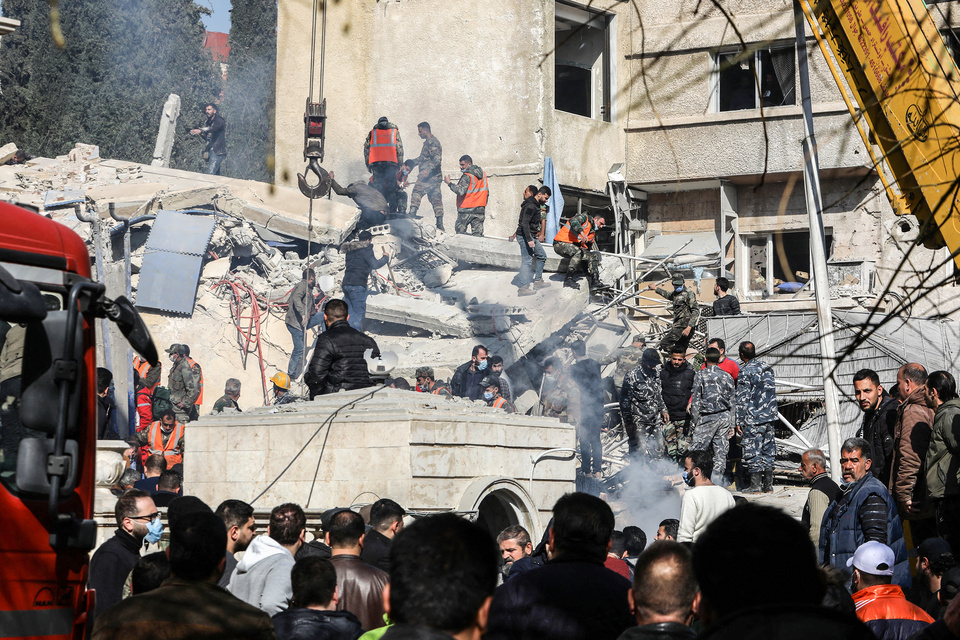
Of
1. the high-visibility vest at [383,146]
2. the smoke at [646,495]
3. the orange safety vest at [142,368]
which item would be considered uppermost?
the high-visibility vest at [383,146]

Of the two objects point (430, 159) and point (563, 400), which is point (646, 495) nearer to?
point (563, 400)

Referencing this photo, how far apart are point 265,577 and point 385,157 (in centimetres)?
1477

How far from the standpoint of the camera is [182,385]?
15148 millimetres

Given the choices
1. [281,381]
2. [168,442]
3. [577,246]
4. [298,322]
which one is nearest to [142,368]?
[281,381]

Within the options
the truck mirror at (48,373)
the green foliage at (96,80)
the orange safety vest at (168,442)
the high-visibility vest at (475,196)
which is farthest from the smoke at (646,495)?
the green foliage at (96,80)

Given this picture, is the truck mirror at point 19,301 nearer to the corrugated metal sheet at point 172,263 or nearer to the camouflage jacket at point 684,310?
the camouflage jacket at point 684,310

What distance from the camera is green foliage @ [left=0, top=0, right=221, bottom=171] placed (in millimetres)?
32031

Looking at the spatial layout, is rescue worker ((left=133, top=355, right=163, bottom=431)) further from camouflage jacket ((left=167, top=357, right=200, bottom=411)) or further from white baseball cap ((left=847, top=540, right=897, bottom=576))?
white baseball cap ((left=847, top=540, right=897, bottom=576))

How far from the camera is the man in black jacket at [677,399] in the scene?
13.1 m

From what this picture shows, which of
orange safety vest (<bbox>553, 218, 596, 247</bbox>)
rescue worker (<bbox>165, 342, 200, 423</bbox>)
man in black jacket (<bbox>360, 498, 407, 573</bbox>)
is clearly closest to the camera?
man in black jacket (<bbox>360, 498, 407, 573</bbox>)

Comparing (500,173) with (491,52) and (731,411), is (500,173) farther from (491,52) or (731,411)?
(731,411)

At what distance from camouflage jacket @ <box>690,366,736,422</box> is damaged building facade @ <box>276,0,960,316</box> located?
9926 millimetres

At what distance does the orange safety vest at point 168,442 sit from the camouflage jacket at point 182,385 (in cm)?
140

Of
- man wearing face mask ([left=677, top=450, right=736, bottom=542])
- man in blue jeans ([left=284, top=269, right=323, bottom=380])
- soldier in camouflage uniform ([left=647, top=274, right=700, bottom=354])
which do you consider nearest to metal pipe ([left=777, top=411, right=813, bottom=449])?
soldier in camouflage uniform ([left=647, top=274, right=700, bottom=354])
